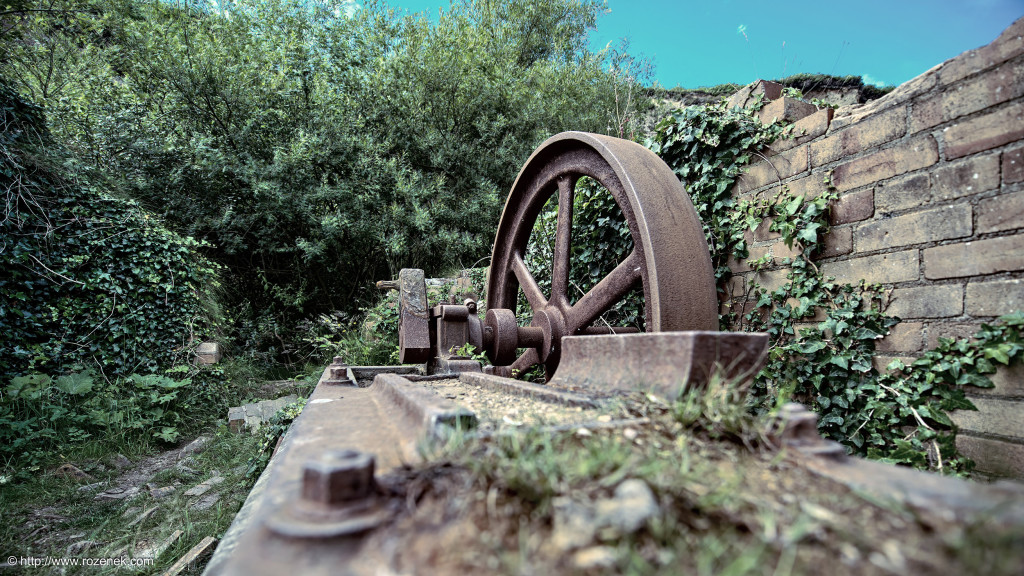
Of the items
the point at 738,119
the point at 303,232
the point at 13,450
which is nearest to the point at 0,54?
the point at 303,232

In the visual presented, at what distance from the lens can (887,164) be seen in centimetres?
227

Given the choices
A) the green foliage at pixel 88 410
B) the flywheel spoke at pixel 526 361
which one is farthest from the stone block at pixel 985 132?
the green foliage at pixel 88 410

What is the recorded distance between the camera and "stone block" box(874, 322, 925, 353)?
2.10m

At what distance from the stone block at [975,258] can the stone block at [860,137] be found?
596 mm

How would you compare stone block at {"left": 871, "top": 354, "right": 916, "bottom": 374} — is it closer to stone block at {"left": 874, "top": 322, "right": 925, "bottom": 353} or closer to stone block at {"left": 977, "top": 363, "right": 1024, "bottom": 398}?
stone block at {"left": 874, "top": 322, "right": 925, "bottom": 353}

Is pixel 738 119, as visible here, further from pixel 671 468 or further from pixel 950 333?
pixel 671 468

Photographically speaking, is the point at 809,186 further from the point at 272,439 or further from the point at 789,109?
the point at 272,439

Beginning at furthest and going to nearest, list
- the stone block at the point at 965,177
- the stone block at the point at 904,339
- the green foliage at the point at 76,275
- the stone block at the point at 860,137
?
the green foliage at the point at 76,275 → the stone block at the point at 860,137 → the stone block at the point at 904,339 → the stone block at the point at 965,177

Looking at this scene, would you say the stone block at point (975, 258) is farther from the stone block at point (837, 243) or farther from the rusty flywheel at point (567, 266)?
the rusty flywheel at point (567, 266)

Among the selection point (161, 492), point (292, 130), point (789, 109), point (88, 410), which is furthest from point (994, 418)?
point (292, 130)

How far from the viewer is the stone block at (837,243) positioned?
7.93ft

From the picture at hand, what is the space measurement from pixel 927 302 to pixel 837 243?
50 cm

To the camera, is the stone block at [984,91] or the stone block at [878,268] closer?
the stone block at [984,91]

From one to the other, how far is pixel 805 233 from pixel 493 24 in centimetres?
1050
